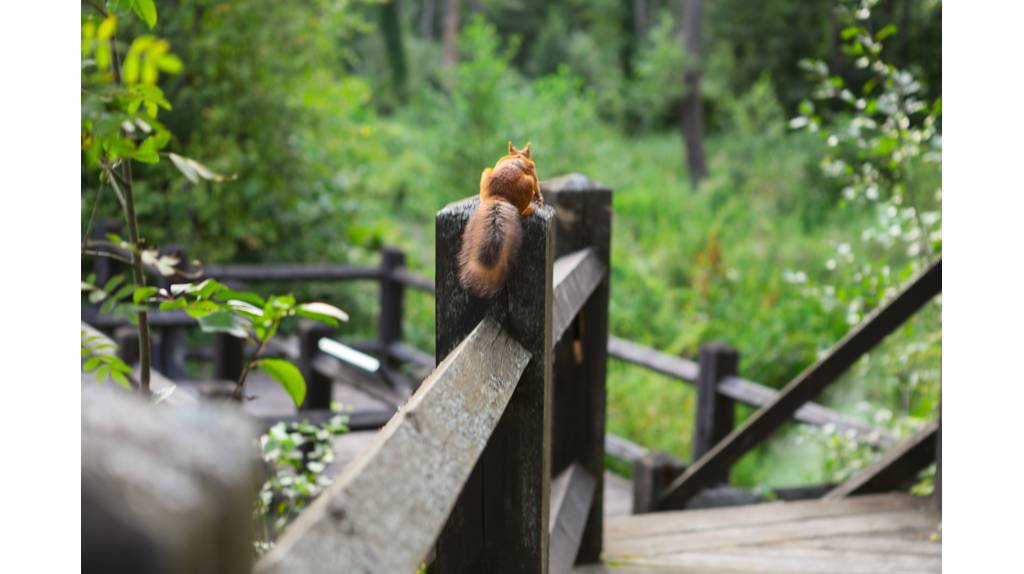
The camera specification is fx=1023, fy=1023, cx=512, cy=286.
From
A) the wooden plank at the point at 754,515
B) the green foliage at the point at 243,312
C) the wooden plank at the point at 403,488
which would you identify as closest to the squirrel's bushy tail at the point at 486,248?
the wooden plank at the point at 403,488

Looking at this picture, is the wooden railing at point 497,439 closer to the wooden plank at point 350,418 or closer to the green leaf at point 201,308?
the green leaf at point 201,308

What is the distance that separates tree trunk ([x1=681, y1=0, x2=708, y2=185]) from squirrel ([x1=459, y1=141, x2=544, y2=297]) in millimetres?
13152

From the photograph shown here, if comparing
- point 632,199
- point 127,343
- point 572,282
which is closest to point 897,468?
point 572,282

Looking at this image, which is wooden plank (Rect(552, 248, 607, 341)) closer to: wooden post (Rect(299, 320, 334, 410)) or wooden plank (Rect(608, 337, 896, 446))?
wooden plank (Rect(608, 337, 896, 446))

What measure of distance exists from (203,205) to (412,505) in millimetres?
5797

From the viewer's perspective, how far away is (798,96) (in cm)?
1750

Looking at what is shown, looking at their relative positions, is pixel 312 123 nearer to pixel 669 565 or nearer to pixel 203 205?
pixel 203 205

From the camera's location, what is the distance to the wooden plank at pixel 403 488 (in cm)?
60

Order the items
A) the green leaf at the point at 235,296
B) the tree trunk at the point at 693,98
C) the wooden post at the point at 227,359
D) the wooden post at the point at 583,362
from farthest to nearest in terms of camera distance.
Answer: the tree trunk at the point at 693,98
the wooden post at the point at 227,359
the wooden post at the point at 583,362
the green leaf at the point at 235,296

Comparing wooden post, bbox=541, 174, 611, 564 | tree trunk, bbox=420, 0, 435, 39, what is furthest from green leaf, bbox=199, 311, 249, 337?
tree trunk, bbox=420, 0, 435, 39

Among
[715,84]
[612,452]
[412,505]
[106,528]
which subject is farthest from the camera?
[715,84]

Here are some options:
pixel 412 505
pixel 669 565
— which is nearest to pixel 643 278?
pixel 669 565

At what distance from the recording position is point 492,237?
1152 mm

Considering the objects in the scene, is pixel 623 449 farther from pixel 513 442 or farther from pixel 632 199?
pixel 632 199
